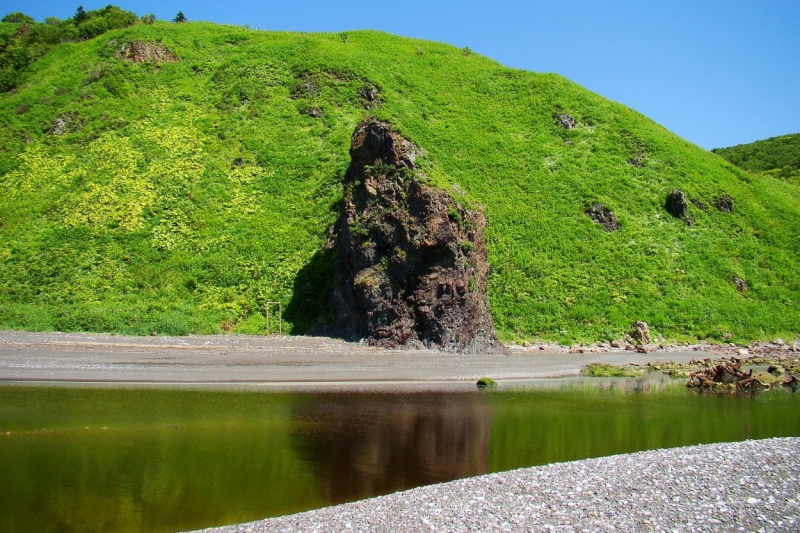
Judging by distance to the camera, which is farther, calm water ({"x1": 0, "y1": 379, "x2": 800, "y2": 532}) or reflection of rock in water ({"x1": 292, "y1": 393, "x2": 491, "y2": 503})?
reflection of rock in water ({"x1": 292, "y1": 393, "x2": 491, "y2": 503})

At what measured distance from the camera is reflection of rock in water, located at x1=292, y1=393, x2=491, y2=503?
11875mm

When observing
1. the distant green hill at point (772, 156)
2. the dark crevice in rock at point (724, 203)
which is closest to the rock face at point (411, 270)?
the dark crevice in rock at point (724, 203)

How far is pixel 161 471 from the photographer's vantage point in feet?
37.9

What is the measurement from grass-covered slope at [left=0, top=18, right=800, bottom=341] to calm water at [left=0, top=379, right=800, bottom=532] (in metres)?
13.8

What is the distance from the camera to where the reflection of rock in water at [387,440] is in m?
11.9

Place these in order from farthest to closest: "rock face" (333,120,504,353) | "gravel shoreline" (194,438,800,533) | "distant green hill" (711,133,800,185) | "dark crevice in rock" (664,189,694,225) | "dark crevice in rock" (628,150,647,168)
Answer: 1. "distant green hill" (711,133,800,185)
2. "dark crevice in rock" (628,150,647,168)
3. "dark crevice in rock" (664,189,694,225)
4. "rock face" (333,120,504,353)
5. "gravel shoreline" (194,438,800,533)

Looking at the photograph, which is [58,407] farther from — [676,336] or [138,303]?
[676,336]

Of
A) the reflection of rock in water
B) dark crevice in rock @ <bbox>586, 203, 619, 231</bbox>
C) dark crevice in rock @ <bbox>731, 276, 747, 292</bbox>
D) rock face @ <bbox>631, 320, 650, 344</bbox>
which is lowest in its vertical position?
the reflection of rock in water

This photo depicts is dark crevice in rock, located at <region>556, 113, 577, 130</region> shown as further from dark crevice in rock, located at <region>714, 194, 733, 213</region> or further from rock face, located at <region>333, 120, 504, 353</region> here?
rock face, located at <region>333, 120, 504, 353</region>

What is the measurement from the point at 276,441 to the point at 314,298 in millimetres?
21874

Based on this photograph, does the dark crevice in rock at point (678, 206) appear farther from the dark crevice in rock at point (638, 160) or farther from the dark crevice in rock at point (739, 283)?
the dark crevice in rock at point (638, 160)

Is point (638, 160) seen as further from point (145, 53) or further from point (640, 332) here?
point (145, 53)

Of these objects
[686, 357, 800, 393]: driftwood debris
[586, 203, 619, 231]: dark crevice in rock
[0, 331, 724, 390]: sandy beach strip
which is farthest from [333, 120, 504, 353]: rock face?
[586, 203, 619, 231]: dark crevice in rock

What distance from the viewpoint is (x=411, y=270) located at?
30.2 m
